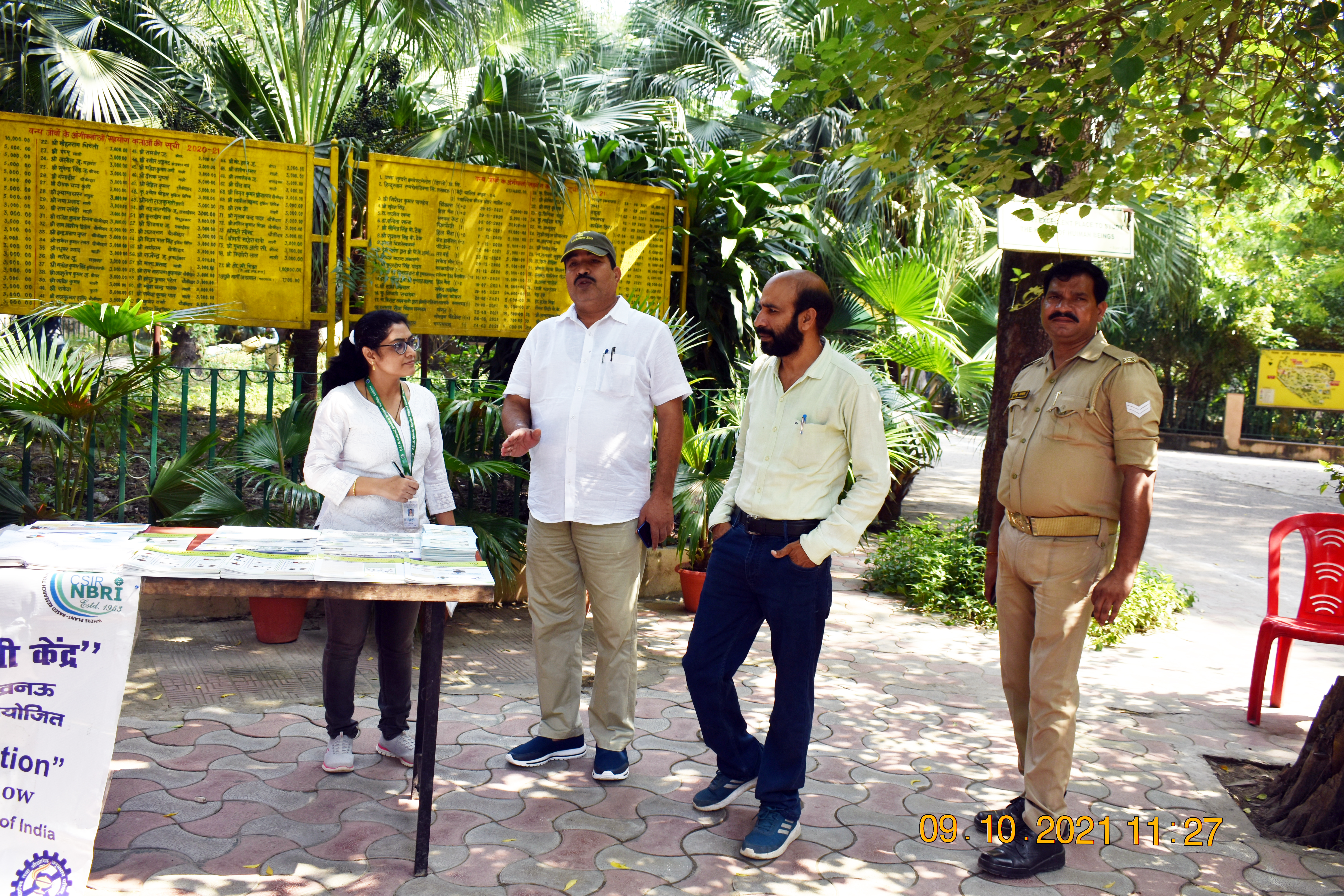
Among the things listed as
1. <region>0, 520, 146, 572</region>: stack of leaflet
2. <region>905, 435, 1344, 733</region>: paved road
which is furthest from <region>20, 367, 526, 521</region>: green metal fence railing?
<region>905, 435, 1344, 733</region>: paved road

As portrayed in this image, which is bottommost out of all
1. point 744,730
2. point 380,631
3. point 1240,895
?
point 1240,895

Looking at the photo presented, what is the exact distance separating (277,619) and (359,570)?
2.63 m

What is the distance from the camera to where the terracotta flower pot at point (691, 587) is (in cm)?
636

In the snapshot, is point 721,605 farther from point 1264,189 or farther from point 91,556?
point 1264,189

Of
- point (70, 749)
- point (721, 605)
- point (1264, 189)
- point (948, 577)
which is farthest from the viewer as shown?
point (948, 577)

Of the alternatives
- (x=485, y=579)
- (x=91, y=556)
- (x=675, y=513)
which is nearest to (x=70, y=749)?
(x=91, y=556)

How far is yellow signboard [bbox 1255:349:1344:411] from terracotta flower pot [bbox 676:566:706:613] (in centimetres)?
2210

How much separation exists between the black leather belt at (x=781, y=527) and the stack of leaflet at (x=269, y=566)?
1.40m

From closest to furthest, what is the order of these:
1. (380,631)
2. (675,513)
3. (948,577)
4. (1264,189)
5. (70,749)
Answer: (70,749) < (380,631) < (1264,189) < (675,513) < (948,577)

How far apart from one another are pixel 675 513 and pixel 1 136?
14.0ft

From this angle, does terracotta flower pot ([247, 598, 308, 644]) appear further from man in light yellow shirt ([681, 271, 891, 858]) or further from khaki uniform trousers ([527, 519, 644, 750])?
man in light yellow shirt ([681, 271, 891, 858])

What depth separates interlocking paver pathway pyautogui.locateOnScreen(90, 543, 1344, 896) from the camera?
3160 millimetres

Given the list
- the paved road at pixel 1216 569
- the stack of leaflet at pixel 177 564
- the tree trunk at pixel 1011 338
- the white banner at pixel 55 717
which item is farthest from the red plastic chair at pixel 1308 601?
the white banner at pixel 55 717

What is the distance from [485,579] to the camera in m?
2.95
